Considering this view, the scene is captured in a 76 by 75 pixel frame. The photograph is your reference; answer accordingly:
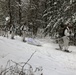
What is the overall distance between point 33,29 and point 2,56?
23.2m

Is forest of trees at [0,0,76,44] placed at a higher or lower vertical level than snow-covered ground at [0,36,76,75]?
higher

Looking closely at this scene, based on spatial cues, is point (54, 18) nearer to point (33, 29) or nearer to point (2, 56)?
point (33, 29)

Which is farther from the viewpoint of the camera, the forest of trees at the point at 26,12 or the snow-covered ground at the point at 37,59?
the forest of trees at the point at 26,12

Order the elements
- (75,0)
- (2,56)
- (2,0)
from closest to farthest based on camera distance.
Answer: (2,56) < (75,0) < (2,0)

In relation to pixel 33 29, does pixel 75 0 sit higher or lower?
higher

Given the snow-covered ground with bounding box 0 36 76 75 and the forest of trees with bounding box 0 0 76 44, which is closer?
the snow-covered ground with bounding box 0 36 76 75

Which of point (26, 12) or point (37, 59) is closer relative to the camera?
point (37, 59)

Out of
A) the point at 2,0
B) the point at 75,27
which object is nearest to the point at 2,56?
the point at 75,27

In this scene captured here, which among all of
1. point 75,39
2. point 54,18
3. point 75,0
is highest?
point 75,0

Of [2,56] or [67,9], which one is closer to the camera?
[2,56]

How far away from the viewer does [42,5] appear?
31469mm

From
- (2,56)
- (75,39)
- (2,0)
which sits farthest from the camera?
(2,0)

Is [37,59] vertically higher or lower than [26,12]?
lower

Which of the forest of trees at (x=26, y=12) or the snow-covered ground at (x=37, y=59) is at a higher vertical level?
the forest of trees at (x=26, y=12)
